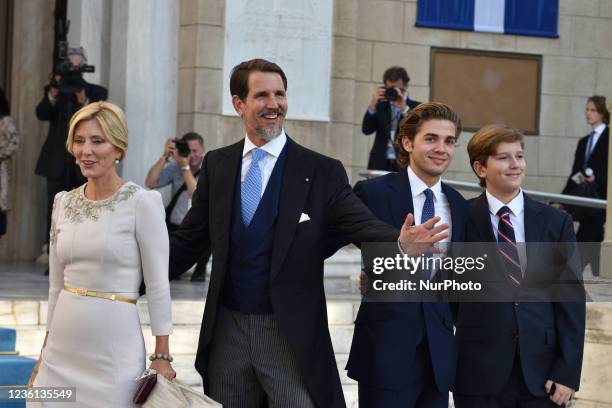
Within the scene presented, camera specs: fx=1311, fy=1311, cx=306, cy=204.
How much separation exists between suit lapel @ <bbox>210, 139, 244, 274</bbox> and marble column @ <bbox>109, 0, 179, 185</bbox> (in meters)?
7.26

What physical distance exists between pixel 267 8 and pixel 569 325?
7.79 metres

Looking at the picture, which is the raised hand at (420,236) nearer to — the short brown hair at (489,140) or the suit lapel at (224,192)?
the suit lapel at (224,192)

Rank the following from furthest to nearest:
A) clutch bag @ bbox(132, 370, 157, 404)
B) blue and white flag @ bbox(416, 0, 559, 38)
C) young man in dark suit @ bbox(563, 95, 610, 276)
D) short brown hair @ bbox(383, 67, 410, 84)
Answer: blue and white flag @ bbox(416, 0, 559, 38) < young man in dark suit @ bbox(563, 95, 610, 276) < short brown hair @ bbox(383, 67, 410, 84) < clutch bag @ bbox(132, 370, 157, 404)

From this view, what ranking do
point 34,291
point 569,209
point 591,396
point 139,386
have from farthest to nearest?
point 569,209 → point 34,291 → point 591,396 → point 139,386

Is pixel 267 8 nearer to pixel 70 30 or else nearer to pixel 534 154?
pixel 70 30

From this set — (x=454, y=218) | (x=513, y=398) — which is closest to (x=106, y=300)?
(x=454, y=218)

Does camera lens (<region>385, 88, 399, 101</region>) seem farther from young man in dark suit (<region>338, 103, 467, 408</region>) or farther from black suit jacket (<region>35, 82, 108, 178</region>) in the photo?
young man in dark suit (<region>338, 103, 467, 408</region>)

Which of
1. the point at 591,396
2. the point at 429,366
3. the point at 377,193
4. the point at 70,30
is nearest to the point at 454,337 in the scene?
the point at 429,366

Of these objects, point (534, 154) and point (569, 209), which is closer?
point (569, 209)

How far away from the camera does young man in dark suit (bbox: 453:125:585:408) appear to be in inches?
219

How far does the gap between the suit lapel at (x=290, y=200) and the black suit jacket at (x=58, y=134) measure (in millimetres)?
6607

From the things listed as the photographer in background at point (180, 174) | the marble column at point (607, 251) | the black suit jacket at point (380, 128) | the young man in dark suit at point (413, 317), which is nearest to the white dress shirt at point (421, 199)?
the young man in dark suit at point (413, 317)

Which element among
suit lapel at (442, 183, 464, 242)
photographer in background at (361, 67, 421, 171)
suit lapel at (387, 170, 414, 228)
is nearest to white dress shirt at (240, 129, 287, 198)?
suit lapel at (387, 170, 414, 228)

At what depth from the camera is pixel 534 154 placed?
48.2 ft
